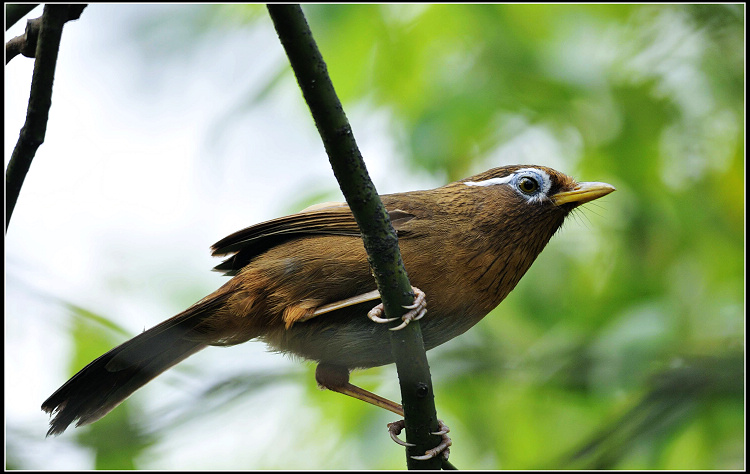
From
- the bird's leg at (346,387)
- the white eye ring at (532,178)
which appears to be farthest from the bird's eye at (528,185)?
the bird's leg at (346,387)

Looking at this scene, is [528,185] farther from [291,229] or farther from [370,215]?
[370,215]

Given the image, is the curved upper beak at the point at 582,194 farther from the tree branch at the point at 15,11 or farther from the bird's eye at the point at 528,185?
the tree branch at the point at 15,11

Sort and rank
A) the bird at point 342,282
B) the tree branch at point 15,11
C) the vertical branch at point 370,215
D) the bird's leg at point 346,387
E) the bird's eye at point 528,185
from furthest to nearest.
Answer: the bird's eye at point 528,185, the bird's leg at point 346,387, the bird at point 342,282, the tree branch at point 15,11, the vertical branch at point 370,215

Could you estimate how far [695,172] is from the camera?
5.31m

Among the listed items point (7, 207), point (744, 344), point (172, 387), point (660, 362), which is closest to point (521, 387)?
point (660, 362)

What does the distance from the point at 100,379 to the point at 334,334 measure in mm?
1424

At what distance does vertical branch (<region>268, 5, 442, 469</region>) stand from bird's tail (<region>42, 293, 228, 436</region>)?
4.41ft

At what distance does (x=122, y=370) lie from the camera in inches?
154

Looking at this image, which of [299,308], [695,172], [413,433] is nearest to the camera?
[413,433]

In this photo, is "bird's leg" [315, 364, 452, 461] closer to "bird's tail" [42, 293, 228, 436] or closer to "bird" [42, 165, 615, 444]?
"bird" [42, 165, 615, 444]

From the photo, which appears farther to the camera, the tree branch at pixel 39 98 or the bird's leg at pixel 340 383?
the bird's leg at pixel 340 383

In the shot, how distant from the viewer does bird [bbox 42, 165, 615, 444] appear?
3.47 meters

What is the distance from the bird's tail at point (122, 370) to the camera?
371 centimetres

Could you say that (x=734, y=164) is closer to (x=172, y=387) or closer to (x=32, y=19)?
(x=172, y=387)
